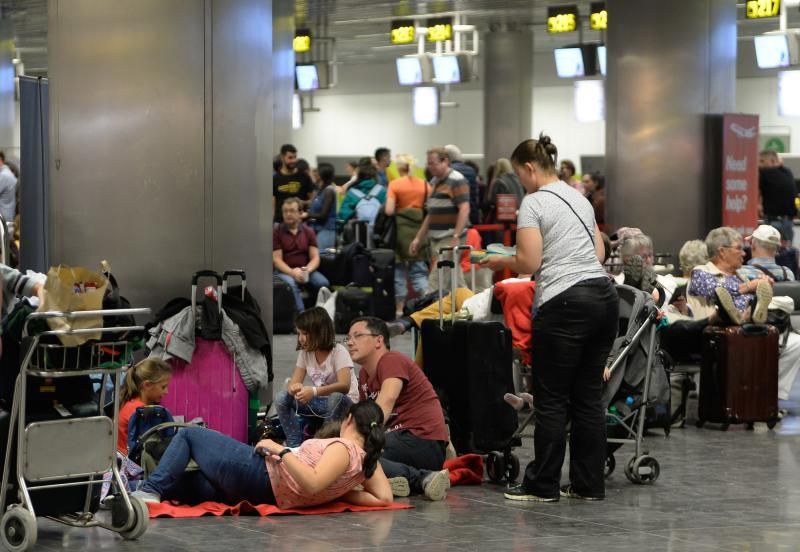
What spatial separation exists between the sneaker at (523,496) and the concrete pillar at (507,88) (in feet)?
75.4

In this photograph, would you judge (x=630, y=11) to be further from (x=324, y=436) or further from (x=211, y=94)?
(x=324, y=436)

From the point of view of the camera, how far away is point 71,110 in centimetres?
859

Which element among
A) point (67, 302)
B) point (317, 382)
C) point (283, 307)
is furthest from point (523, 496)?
point (283, 307)

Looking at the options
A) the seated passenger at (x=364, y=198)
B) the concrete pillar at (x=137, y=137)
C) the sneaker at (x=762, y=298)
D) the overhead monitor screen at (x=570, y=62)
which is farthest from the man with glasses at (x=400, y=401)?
the overhead monitor screen at (x=570, y=62)

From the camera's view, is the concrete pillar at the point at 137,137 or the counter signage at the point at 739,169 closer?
the concrete pillar at the point at 137,137

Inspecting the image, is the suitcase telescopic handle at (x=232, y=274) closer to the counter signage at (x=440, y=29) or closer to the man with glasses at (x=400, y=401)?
the man with glasses at (x=400, y=401)

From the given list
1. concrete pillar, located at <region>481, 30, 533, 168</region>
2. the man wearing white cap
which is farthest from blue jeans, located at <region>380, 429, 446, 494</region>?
concrete pillar, located at <region>481, 30, 533, 168</region>

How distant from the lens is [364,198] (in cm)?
1895

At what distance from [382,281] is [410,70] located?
47.5 feet

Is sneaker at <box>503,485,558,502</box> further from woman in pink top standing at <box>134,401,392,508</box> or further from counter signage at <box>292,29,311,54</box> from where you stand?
counter signage at <box>292,29,311,54</box>

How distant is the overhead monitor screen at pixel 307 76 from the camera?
98.3 feet

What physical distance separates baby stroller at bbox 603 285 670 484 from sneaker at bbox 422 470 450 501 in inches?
44.2

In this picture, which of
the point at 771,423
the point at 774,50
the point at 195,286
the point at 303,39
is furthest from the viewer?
the point at 303,39

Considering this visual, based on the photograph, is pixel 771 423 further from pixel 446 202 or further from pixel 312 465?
pixel 446 202
